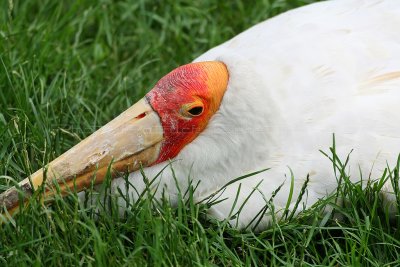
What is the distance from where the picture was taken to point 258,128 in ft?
12.7

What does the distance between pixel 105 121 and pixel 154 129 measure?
732 mm

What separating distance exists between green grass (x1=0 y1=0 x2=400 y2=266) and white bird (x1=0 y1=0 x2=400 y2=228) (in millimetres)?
103

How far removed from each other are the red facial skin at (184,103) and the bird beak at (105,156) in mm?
35

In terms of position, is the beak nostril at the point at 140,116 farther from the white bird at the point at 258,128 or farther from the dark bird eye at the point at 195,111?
the dark bird eye at the point at 195,111

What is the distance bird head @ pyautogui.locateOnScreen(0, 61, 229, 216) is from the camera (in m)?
3.87

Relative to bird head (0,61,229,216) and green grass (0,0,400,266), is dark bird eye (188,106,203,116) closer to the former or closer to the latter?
bird head (0,61,229,216)

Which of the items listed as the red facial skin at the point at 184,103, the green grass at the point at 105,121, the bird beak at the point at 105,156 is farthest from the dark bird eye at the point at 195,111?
the green grass at the point at 105,121

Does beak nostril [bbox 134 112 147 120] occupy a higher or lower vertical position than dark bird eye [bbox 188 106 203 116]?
higher

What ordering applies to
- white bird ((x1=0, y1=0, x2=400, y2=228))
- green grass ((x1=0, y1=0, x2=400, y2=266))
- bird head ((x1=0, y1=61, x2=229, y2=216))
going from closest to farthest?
green grass ((x1=0, y1=0, x2=400, y2=266)), white bird ((x1=0, y1=0, x2=400, y2=228)), bird head ((x1=0, y1=61, x2=229, y2=216))

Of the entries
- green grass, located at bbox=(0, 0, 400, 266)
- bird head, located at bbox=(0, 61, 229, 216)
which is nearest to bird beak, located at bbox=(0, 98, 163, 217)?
bird head, located at bbox=(0, 61, 229, 216)

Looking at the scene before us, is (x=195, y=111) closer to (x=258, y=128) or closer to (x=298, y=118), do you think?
(x=258, y=128)

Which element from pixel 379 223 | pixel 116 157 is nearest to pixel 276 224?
pixel 379 223

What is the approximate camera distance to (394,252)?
364 centimetres

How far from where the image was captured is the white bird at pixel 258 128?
3750mm
